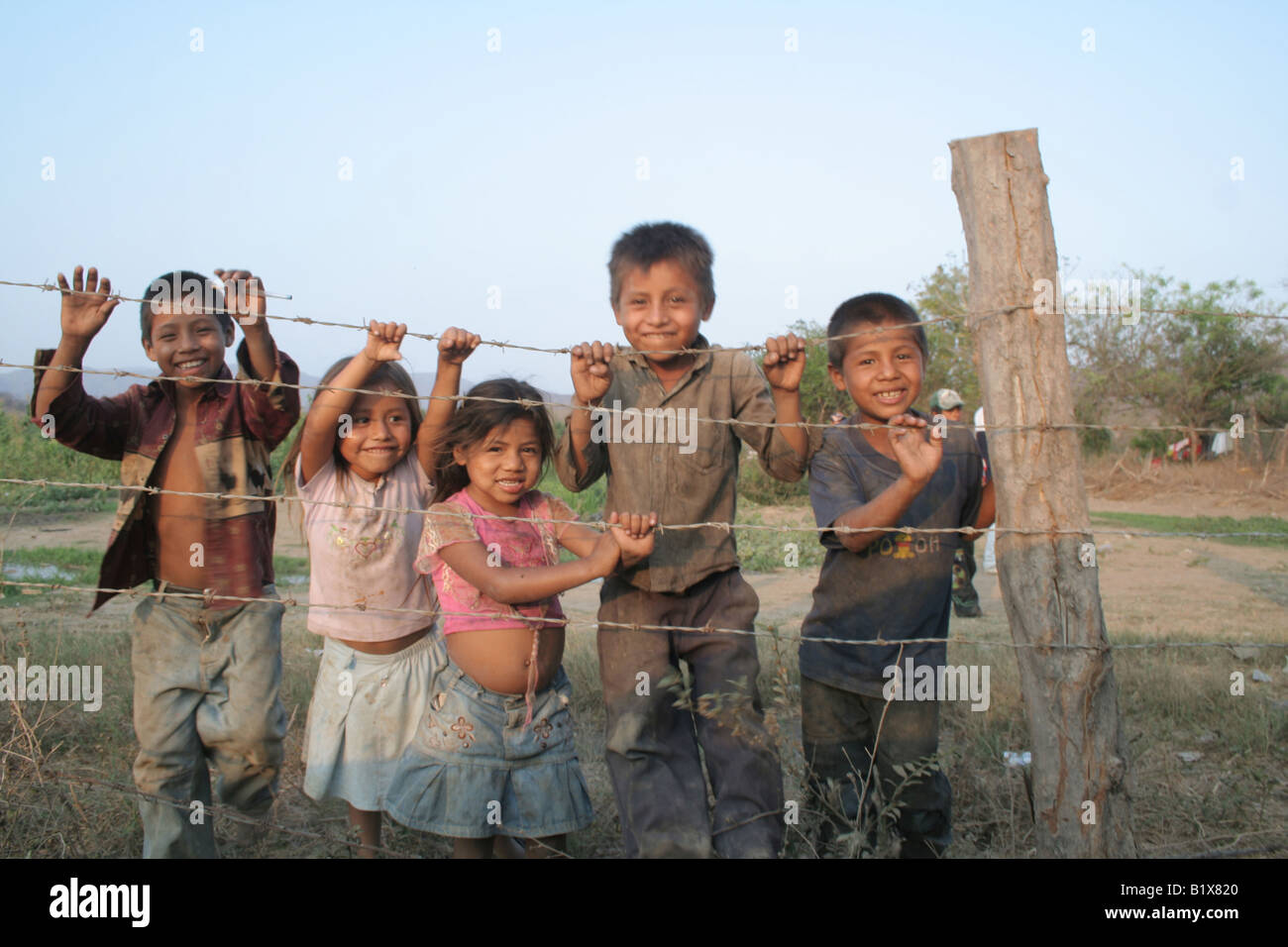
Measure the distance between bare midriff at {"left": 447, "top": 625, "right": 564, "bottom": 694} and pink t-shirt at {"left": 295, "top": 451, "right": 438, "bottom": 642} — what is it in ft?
0.93

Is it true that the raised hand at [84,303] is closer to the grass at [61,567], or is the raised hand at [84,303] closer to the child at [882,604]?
the child at [882,604]

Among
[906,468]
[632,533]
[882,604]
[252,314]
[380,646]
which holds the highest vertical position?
[252,314]

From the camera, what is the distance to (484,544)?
2.48 meters

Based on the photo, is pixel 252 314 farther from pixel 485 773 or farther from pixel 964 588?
pixel 964 588

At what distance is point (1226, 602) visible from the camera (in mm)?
7277

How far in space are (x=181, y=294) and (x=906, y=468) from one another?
84.9 inches

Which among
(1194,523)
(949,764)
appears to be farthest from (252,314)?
(1194,523)

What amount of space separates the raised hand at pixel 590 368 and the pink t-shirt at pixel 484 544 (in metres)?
0.43

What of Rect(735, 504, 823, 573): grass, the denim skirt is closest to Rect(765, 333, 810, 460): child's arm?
the denim skirt

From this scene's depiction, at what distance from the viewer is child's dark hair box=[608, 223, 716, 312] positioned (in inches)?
97.1

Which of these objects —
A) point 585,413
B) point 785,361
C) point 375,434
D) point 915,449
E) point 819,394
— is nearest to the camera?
point 915,449
